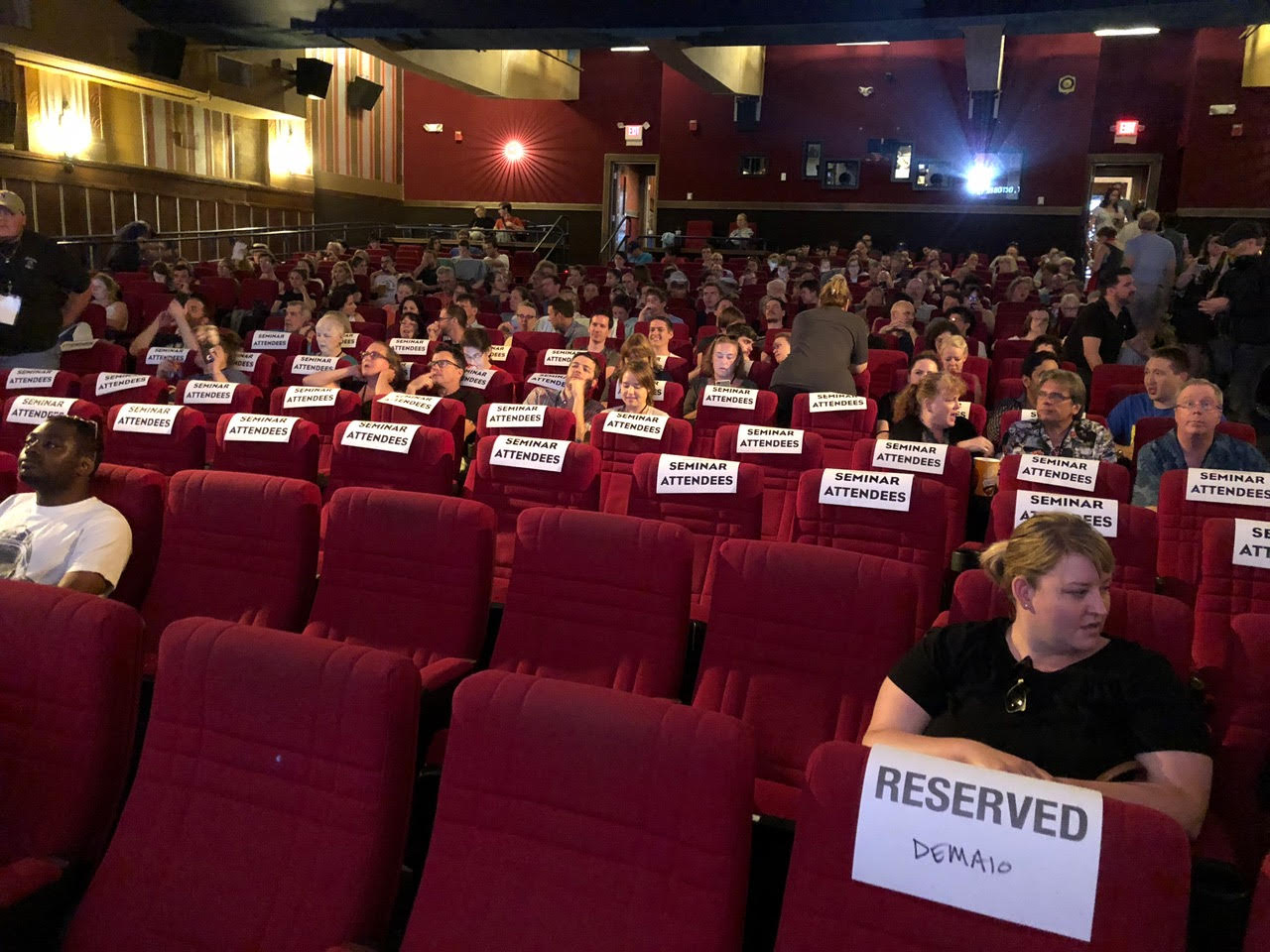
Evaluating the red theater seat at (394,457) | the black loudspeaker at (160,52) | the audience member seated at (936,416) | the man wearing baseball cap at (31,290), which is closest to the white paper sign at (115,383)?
the man wearing baseball cap at (31,290)

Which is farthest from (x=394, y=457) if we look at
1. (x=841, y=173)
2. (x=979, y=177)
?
(x=979, y=177)

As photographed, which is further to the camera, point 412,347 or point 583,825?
point 412,347

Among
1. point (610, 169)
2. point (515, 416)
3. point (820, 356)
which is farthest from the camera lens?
point (610, 169)

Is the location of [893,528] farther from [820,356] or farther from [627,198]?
[627,198]

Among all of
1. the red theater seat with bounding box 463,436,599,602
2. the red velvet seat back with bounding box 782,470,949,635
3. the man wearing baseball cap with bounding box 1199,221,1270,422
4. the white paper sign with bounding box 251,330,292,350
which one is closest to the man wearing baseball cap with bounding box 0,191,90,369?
the white paper sign with bounding box 251,330,292,350

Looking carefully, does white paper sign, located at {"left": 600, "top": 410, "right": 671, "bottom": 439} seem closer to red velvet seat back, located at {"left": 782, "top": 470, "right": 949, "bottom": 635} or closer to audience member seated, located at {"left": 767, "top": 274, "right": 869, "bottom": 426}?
red velvet seat back, located at {"left": 782, "top": 470, "right": 949, "bottom": 635}

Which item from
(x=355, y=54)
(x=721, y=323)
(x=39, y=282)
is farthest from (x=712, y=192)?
(x=39, y=282)

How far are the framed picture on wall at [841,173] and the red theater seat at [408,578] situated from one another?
605 inches

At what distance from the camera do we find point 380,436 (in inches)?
137

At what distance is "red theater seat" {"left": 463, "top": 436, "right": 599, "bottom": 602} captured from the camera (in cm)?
322

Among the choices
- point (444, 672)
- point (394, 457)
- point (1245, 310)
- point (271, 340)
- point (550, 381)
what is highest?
point (1245, 310)

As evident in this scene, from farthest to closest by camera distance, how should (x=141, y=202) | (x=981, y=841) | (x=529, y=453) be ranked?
1. (x=141, y=202)
2. (x=529, y=453)
3. (x=981, y=841)

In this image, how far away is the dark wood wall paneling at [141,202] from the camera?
1109 cm

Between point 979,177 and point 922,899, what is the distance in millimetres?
16444
